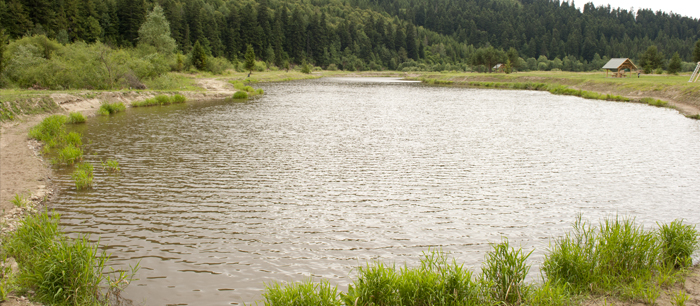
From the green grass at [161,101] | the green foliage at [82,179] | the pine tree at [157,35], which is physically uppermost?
the pine tree at [157,35]

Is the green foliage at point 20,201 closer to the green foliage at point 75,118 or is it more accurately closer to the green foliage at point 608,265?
the green foliage at point 608,265

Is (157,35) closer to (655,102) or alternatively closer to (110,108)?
(110,108)

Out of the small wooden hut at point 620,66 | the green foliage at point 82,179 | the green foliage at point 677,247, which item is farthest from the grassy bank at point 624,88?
the green foliage at point 82,179

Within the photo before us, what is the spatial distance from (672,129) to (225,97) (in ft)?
163

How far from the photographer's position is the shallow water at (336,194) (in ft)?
32.9

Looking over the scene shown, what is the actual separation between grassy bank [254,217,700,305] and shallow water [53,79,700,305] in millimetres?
1270

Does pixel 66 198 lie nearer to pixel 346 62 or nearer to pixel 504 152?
pixel 504 152

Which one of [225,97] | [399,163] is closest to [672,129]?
Answer: [399,163]

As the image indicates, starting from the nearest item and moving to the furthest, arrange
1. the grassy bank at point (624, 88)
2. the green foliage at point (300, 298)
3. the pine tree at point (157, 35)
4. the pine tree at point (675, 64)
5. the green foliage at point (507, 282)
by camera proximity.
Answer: the green foliage at point (300, 298) < the green foliage at point (507, 282) < the grassy bank at point (624, 88) < the pine tree at point (157, 35) < the pine tree at point (675, 64)

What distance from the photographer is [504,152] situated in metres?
23.5

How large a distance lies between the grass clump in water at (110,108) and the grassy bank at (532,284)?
34.1m

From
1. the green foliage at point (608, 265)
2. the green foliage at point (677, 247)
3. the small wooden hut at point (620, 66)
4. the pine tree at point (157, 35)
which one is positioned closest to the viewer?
the green foliage at point (608, 265)

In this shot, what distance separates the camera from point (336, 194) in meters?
15.4

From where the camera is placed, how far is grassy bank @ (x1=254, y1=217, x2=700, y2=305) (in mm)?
7305
